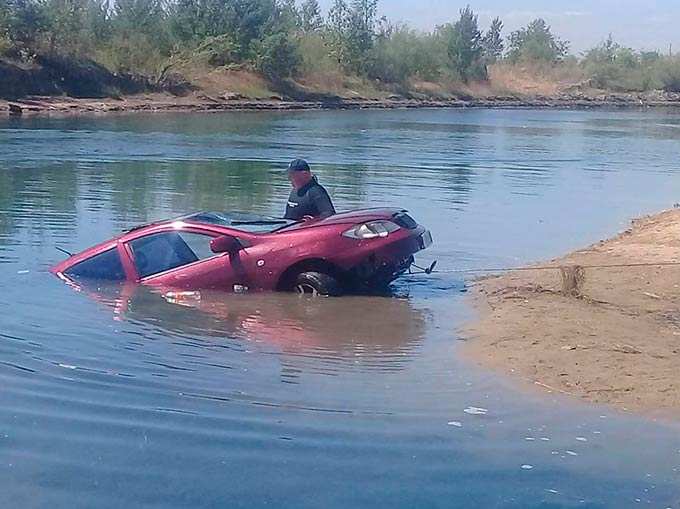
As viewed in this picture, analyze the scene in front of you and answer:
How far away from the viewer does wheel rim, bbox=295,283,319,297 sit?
1253 centimetres

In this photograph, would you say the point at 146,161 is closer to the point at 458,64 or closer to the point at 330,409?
the point at 330,409

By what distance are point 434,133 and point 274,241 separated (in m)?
39.9

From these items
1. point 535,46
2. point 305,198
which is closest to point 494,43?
point 535,46

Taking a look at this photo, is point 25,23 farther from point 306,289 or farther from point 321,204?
point 306,289

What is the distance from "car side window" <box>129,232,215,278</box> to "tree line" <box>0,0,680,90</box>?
55.0 meters

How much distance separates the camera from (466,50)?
11106 centimetres

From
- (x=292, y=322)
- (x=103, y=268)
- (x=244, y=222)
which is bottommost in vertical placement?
(x=292, y=322)

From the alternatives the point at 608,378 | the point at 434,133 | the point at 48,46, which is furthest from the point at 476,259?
the point at 48,46

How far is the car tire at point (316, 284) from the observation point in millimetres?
12469

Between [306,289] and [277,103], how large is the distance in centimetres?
6496

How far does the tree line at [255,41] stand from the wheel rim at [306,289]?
56.0 metres

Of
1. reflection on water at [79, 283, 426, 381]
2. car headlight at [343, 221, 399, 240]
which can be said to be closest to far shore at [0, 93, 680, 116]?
reflection on water at [79, 283, 426, 381]

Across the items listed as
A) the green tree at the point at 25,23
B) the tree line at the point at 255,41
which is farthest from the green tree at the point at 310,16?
the green tree at the point at 25,23

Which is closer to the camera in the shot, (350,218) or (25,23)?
(350,218)
